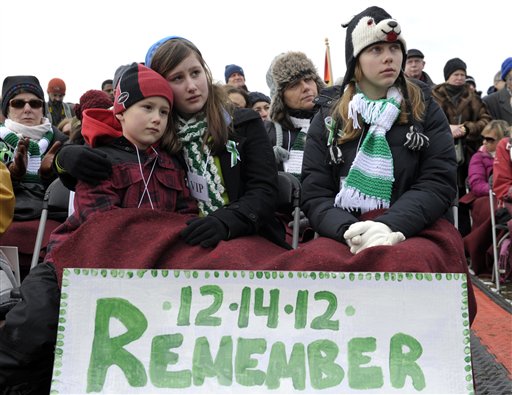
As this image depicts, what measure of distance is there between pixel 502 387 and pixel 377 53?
1.73m

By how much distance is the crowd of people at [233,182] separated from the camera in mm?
2607

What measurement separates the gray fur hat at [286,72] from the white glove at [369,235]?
2175mm

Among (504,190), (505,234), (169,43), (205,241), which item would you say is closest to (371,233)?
(205,241)

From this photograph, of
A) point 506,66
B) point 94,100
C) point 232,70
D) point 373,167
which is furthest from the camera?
point 232,70

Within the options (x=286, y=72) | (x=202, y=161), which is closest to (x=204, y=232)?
(x=202, y=161)

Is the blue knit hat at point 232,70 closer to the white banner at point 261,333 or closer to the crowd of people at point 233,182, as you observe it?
the crowd of people at point 233,182

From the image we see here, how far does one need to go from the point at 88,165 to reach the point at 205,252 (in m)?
0.61

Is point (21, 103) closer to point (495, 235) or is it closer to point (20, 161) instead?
point (20, 161)

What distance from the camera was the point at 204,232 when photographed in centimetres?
274

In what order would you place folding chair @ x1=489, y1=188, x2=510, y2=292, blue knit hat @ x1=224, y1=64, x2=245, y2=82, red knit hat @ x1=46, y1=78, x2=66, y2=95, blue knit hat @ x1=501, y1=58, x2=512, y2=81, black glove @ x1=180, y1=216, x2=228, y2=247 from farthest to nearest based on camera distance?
blue knit hat @ x1=224, y1=64, x2=245, y2=82, red knit hat @ x1=46, y1=78, x2=66, y2=95, blue knit hat @ x1=501, y1=58, x2=512, y2=81, folding chair @ x1=489, y1=188, x2=510, y2=292, black glove @ x1=180, y1=216, x2=228, y2=247

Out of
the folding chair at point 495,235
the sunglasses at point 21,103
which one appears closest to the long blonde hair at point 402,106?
the sunglasses at point 21,103

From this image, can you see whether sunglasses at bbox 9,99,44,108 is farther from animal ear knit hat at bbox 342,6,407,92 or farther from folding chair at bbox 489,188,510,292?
folding chair at bbox 489,188,510,292

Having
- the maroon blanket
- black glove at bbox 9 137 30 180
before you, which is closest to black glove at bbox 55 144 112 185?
the maroon blanket

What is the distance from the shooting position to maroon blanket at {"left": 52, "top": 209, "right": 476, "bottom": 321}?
2.46 m
